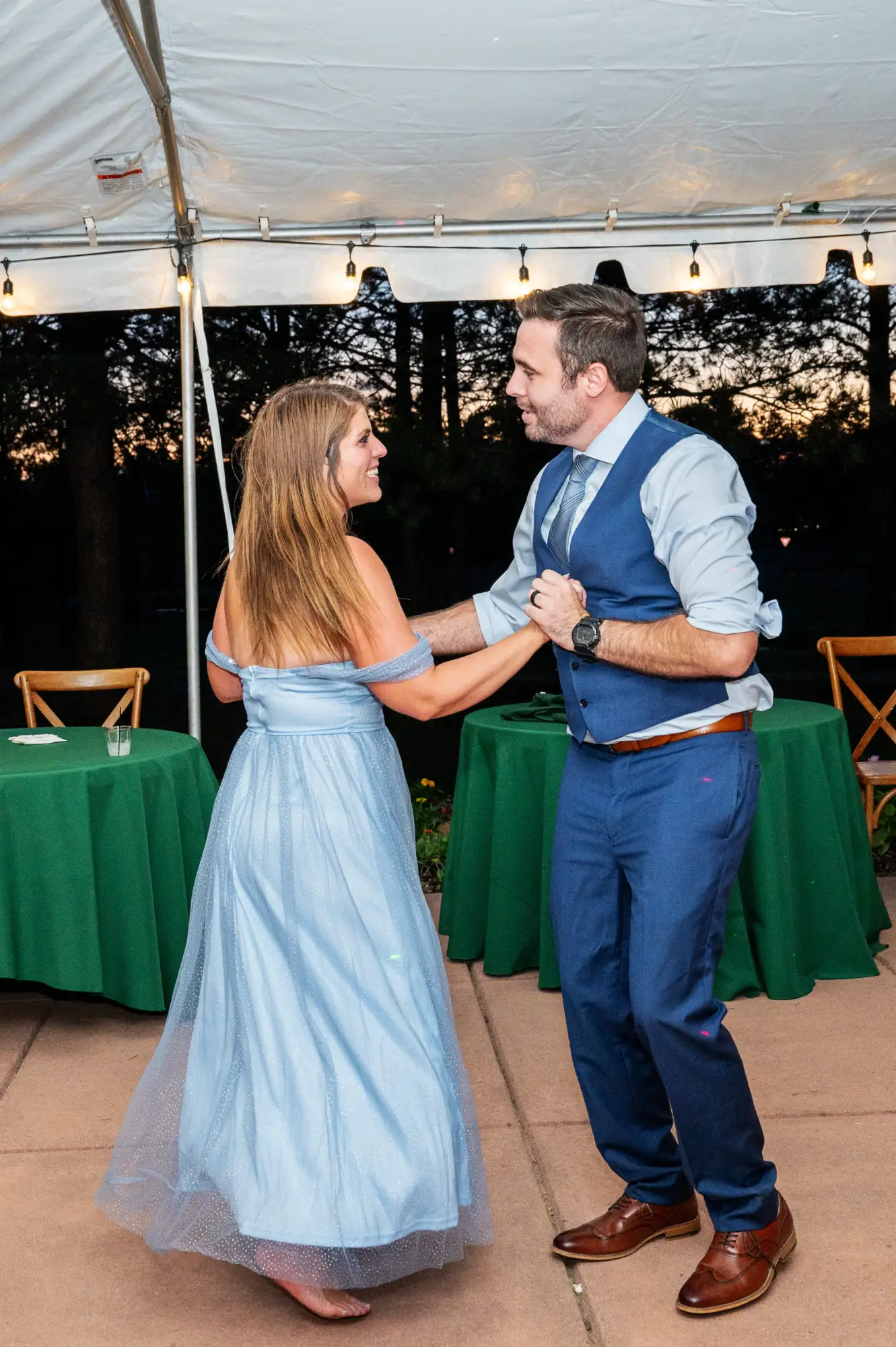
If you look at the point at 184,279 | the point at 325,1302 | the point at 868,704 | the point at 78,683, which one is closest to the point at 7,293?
the point at 184,279

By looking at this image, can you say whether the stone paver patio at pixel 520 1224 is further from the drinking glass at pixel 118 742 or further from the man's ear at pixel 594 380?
the man's ear at pixel 594 380

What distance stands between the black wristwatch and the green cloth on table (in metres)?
2.13

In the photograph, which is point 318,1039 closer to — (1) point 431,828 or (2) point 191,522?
(2) point 191,522

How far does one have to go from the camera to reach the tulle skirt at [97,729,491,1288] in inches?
92.4

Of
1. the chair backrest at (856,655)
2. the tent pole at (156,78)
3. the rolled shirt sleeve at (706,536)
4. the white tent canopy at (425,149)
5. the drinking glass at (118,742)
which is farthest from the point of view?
the chair backrest at (856,655)

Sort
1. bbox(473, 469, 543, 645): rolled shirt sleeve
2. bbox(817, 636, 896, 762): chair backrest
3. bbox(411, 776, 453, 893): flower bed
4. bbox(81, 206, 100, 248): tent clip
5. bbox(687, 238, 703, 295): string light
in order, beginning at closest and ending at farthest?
bbox(473, 469, 543, 645): rolled shirt sleeve → bbox(81, 206, 100, 248): tent clip → bbox(687, 238, 703, 295): string light → bbox(817, 636, 896, 762): chair backrest → bbox(411, 776, 453, 893): flower bed

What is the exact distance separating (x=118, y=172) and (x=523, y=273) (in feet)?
5.09

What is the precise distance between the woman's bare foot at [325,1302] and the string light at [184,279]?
3.82 metres

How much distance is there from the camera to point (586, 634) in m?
2.37

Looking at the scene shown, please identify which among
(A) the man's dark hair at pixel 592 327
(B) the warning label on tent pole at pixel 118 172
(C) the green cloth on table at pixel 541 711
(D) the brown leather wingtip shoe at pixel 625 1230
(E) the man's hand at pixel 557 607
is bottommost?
(D) the brown leather wingtip shoe at pixel 625 1230

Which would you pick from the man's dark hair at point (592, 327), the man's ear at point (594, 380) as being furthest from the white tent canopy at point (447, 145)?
the man's ear at point (594, 380)

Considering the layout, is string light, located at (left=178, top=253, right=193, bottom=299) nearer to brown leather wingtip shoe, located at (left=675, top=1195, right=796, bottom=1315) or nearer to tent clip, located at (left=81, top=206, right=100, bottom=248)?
tent clip, located at (left=81, top=206, right=100, bottom=248)

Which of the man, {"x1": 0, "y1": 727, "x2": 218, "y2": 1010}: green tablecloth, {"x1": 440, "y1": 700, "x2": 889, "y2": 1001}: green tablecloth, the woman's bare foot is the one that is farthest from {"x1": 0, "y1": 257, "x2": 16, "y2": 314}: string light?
the woman's bare foot

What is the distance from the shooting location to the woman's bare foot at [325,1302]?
2.43 meters
